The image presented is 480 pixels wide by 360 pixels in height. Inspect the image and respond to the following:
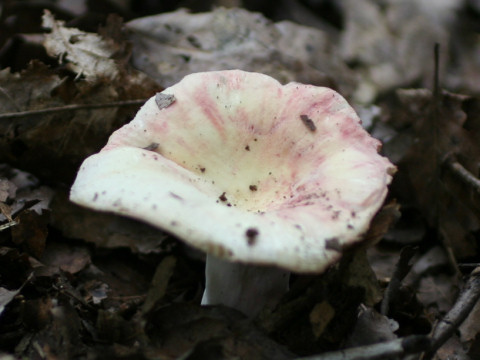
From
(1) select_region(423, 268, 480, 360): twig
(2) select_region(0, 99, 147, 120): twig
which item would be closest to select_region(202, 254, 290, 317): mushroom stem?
(1) select_region(423, 268, 480, 360): twig

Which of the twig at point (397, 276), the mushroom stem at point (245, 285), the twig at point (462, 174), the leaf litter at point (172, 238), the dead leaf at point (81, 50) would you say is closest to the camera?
the leaf litter at point (172, 238)

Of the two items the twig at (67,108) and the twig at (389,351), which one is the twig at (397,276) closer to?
the twig at (389,351)

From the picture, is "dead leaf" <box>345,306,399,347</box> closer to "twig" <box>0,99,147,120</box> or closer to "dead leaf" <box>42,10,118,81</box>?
"twig" <box>0,99,147,120</box>

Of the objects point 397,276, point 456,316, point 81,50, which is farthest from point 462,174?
point 81,50

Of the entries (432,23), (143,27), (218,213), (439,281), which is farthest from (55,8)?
(432,23)

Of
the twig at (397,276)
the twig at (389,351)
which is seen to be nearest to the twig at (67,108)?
the twig at (397,276)

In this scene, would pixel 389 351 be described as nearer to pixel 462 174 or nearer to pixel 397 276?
pixel 397 276

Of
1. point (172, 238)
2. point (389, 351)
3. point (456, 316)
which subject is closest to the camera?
point (389, 351)
